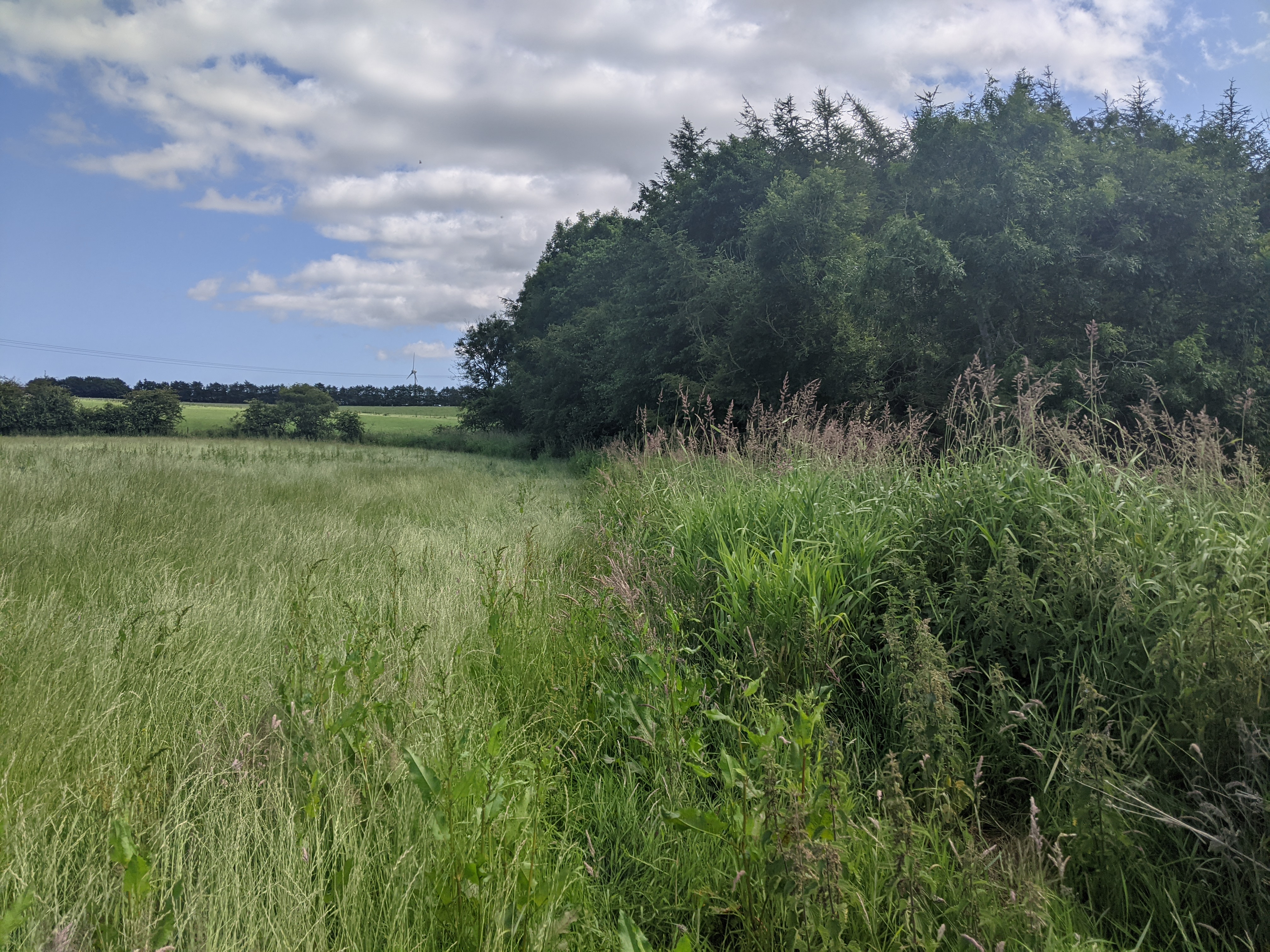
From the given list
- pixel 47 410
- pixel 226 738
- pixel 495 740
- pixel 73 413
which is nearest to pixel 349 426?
pixel 73 413

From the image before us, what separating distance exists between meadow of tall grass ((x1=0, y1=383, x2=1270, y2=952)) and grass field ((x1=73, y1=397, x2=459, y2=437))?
36.9 metres

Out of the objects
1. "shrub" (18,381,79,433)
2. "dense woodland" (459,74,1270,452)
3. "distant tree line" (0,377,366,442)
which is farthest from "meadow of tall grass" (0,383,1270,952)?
"shrub" (18,381,79,433)

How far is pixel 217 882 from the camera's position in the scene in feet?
5.98

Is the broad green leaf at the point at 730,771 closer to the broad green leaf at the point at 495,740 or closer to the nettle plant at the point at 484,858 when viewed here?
the nettle plant at the point at 484,858

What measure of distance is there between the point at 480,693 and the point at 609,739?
72 centimetres

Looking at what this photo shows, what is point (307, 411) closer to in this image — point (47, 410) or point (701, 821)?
point (47, 410)

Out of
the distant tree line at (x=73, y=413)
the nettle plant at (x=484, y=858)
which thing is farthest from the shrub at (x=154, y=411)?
the nettle plant at (x=484, y=858)

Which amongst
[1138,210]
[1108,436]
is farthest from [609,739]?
[1138,210]

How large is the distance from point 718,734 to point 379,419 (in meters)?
63.4

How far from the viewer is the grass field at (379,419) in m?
41.2

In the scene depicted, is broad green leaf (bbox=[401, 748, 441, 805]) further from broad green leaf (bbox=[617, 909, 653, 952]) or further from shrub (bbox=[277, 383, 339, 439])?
shrub (bbox=[277, 383, 339, 439])

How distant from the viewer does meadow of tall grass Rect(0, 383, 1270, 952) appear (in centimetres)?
176

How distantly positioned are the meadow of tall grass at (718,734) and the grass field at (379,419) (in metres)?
36.9

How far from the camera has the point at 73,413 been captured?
3834 centimetres
